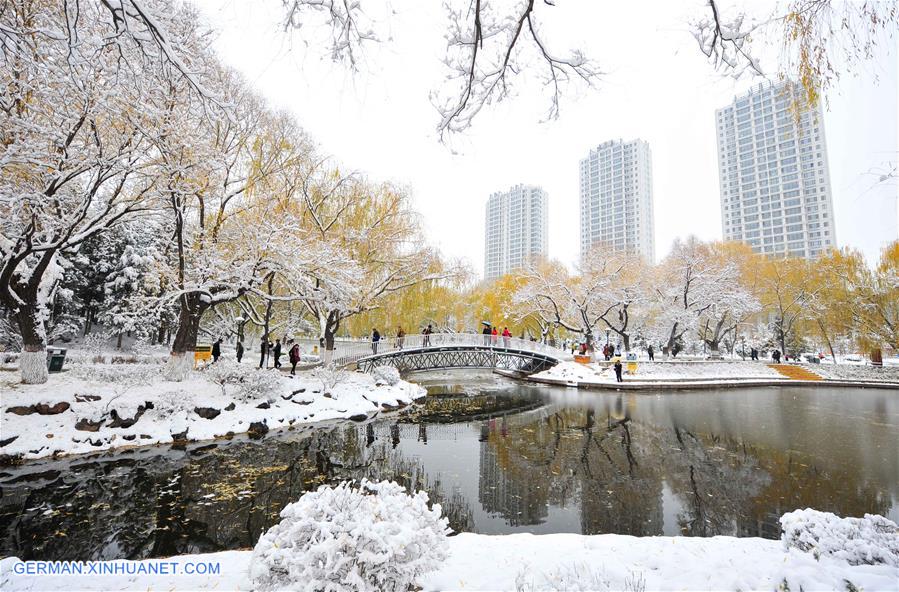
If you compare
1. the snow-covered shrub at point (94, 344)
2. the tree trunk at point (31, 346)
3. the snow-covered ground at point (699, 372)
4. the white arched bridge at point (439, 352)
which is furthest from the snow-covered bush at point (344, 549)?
the snow-covered shrub at point (94, 344)

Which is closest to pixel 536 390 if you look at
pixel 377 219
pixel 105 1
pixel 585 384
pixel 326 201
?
pixel 585 384

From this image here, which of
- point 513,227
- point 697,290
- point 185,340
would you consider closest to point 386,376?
point 185,340

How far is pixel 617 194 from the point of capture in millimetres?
83250

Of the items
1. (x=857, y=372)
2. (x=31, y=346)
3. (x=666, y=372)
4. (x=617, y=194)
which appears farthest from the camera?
(x=617, y=194)

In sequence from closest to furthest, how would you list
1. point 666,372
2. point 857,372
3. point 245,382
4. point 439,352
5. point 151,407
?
point 151,407 < point 245,382 < point 439,352 < point 666,372 < point 857,372

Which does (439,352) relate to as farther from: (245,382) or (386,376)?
(245,382)

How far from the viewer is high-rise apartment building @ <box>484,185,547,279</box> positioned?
285 ft

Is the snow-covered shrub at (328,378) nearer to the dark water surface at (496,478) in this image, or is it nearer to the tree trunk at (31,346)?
the dark water surface at (496,478)

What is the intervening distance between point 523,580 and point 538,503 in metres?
3.58

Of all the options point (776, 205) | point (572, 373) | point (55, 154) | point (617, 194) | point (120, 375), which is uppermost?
point (617, 194)

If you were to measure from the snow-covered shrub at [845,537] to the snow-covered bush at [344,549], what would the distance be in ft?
10.3

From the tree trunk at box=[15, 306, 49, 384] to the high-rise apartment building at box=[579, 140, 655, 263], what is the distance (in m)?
83.9

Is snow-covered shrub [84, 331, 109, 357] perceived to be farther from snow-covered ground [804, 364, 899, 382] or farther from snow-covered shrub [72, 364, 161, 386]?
snow-covered ground [804, 364, 899, 382]

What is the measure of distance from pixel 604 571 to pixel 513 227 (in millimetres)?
89276
